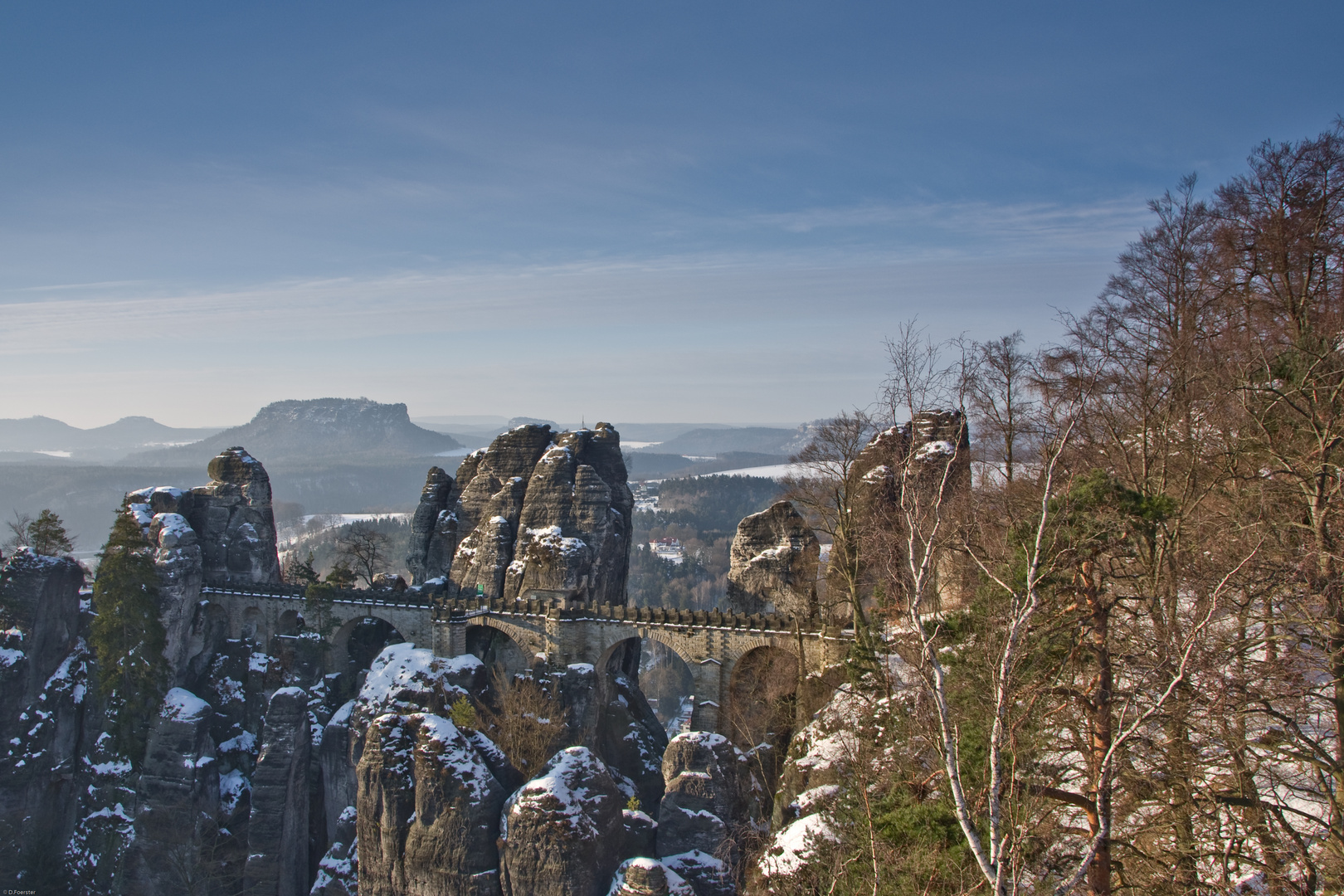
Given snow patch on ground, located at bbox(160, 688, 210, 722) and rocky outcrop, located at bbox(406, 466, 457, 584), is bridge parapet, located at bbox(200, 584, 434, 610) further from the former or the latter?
snow patch on ground, located at bbox(160, 688, 210, 722)

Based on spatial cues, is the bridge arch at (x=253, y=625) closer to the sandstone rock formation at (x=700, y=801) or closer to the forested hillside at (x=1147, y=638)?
the sandstone rock formation at (x=700, y=801)

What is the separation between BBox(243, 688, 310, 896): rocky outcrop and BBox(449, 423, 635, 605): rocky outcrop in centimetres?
1024

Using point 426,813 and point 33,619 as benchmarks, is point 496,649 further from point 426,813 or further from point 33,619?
point 33,619

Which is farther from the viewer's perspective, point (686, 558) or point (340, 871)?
point (686, 558)

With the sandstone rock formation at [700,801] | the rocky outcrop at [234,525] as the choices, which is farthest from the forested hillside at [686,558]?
the sandstone rock formation at [700,801]

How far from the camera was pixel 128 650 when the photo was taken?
140 ft

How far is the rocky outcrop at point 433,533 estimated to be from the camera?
5134 centimetres

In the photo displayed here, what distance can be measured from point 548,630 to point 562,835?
47.0 ft

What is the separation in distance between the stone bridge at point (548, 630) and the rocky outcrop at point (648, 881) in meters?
11.1

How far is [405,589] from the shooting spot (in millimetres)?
48250

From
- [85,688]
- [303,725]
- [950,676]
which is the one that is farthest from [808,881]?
[85,688]

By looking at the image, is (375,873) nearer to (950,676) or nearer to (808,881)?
(808,881)

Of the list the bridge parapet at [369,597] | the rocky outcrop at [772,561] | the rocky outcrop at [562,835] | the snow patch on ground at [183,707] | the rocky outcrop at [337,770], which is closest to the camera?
the rocky outcrop at [562,835]

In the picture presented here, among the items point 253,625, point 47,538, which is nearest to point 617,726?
point 253,625
